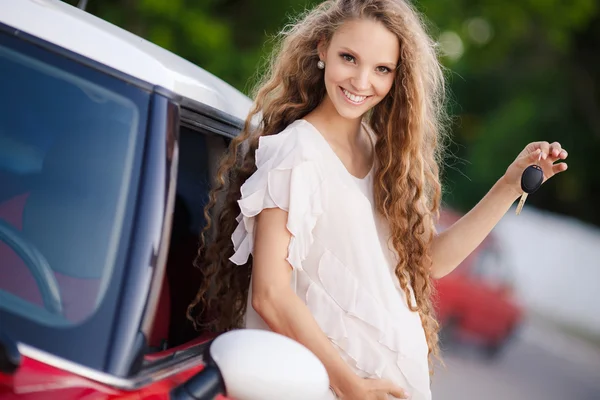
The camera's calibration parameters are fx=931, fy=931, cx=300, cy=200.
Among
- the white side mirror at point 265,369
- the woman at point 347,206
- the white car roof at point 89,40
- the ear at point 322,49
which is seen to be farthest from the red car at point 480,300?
the white side mirror at point 265,369

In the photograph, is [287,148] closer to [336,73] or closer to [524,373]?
[336,73]

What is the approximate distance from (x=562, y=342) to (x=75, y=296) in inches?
621

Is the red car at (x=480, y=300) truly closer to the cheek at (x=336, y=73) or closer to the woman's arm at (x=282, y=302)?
the cheek at (x=336, y=73)

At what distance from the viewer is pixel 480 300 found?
40.4 ft

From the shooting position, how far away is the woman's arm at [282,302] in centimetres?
220

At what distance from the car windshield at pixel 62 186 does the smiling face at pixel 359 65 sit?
2.62ft

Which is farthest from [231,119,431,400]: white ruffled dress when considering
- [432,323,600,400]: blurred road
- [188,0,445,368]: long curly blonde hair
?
[432,323,600,400]: blurred road

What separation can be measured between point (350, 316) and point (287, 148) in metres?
0.46

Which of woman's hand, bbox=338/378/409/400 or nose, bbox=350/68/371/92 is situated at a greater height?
nose, bbox=350/68/371/92

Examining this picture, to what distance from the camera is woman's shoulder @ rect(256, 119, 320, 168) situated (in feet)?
7.54

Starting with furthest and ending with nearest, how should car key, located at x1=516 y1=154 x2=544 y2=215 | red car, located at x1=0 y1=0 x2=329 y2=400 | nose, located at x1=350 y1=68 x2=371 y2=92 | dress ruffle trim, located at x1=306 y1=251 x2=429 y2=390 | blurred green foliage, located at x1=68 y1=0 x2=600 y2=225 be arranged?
blurred green foliage, located at x1=68 y1=0 x2=600 y2=225 → car key, located at x1=516 y1=154 x2=544 y2=215 → nose, located at x1=350 y1=68 x2=371 y2=92 → dress ruffle trim, located at x1=306 y1=251 x2=429 y2=390 → red car, located at x1=0 y1=0 x2=329 y2=400

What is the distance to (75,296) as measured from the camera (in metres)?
1.73

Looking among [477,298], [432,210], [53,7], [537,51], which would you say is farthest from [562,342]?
[53,7]

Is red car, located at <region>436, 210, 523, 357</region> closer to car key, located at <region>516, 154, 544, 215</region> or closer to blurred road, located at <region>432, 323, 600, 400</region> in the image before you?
blurred road, located at <region>432, 323, 600, 400</region>
